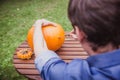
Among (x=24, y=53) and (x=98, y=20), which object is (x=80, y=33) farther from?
(x=24, y=53)

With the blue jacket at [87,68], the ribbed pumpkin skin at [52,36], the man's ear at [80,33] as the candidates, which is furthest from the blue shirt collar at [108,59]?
the ribbed pumpkin skin at [52,36]

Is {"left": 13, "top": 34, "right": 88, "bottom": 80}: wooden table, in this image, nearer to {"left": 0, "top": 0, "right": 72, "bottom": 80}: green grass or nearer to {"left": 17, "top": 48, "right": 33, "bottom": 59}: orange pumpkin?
{"left": 17, "top": 48, "right": 33, "bottom": 59}: orange pumpkin

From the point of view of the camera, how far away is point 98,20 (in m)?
1.29

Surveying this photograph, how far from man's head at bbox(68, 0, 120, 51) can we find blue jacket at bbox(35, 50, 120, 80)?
0.21 ft

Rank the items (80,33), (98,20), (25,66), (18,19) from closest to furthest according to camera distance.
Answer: (98,20), (80,33), (25,66), (18,19)

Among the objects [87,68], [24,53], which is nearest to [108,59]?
[87,68]

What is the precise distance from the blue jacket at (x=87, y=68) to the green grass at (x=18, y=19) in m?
2.19

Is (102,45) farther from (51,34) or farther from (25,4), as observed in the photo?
(25,4)

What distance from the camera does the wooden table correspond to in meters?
2.35

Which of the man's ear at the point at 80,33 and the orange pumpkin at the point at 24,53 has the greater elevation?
the man's ear at the point at 80,33

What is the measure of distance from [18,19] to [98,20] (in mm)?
4546

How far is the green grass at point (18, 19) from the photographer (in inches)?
162

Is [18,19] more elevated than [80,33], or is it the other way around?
[18,19]

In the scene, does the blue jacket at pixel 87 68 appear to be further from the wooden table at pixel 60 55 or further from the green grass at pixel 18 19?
the green grass at pixel 18 19
